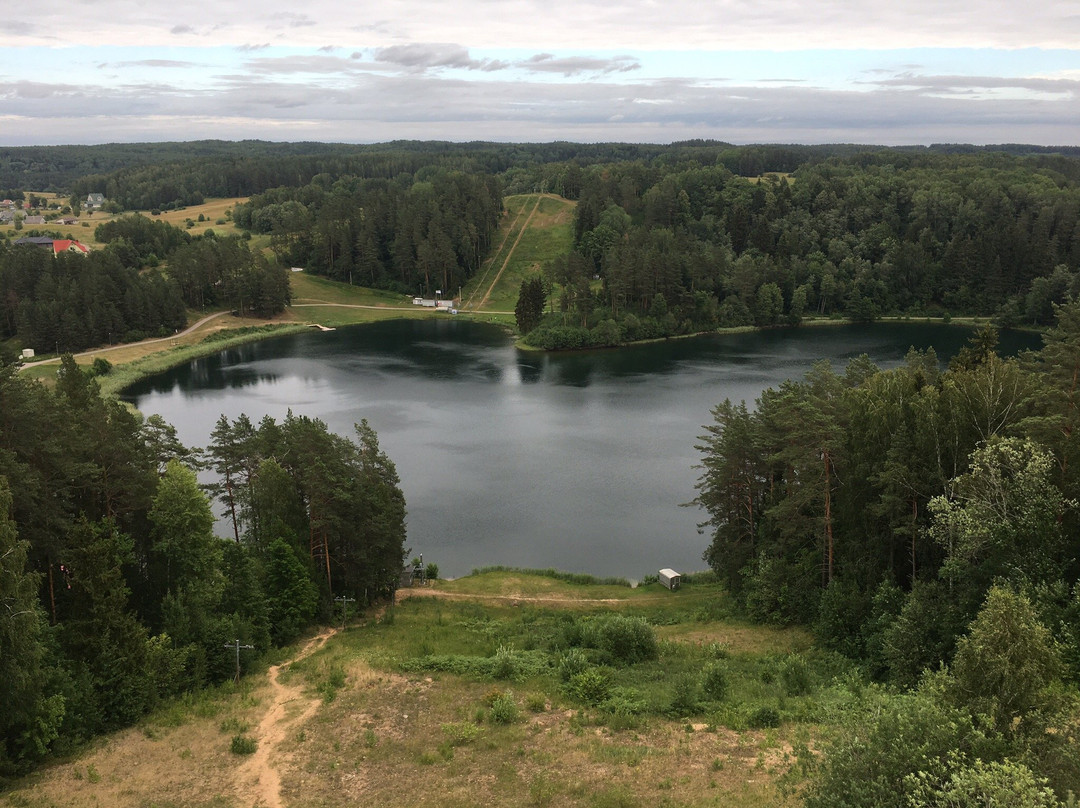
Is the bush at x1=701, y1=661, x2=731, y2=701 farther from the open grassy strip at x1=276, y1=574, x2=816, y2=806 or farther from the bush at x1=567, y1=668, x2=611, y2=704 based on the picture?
the bush at x1=567, y1=668, x2=611, y2=704

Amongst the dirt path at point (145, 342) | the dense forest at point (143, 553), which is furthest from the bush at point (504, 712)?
the dirt path at point (145, 342)

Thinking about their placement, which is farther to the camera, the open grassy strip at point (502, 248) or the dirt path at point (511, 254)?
the open grassy strip at point (502, 248)

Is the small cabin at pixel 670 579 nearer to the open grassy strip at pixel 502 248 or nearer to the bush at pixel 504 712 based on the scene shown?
the bush at pixel 504 712

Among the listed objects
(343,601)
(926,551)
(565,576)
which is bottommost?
(565,576)

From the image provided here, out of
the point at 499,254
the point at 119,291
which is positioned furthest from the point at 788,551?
the point at 499,254

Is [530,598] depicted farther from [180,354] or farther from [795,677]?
[180,354]

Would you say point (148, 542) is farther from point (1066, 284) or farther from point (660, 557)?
point (1066, 284)
